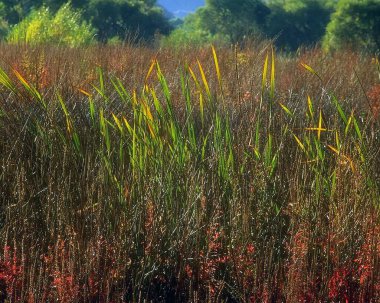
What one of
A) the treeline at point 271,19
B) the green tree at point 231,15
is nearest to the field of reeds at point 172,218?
the treeline at point 271,19

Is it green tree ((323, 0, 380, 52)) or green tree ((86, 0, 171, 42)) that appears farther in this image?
green tree ((86, 0, 171, 42))

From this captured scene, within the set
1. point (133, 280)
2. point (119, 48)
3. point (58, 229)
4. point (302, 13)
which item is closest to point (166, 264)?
point (133, 280)

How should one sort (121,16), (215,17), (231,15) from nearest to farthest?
(121,16) → (231,15) → (215,17)

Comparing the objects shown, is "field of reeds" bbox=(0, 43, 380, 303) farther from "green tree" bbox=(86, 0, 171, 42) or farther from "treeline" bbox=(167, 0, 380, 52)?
"treeline" bbox=(167, 0, 380, 52)

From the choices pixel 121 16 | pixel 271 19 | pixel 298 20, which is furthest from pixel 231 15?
pixel 121 16

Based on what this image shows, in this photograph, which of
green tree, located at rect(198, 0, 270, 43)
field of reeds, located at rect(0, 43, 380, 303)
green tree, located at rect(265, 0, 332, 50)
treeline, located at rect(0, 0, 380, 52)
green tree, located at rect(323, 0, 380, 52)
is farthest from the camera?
green tree, located at rect(265, 0, 332, 50)

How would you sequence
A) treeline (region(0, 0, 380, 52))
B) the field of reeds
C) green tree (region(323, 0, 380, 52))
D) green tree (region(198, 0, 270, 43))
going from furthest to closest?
green tree (region(198, 0, 270, 43)), treeline (region(0, 0, 380, 52)), green tree (region(323, 0, 380, 52)), the field of reeds

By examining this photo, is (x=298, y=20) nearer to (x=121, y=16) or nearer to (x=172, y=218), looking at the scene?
(x=121, y=16)

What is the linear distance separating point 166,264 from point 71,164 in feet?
1.93

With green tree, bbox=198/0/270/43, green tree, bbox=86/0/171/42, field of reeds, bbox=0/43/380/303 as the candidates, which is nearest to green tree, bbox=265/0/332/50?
green tree, bbox=198/0/270/43

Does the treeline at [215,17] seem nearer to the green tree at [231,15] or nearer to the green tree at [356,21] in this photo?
the green tree at [231,15]

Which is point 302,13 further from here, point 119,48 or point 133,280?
point 133,280

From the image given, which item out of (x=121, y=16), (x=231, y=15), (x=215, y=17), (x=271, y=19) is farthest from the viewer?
(x=215, y=17)

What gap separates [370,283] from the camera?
2910mm
